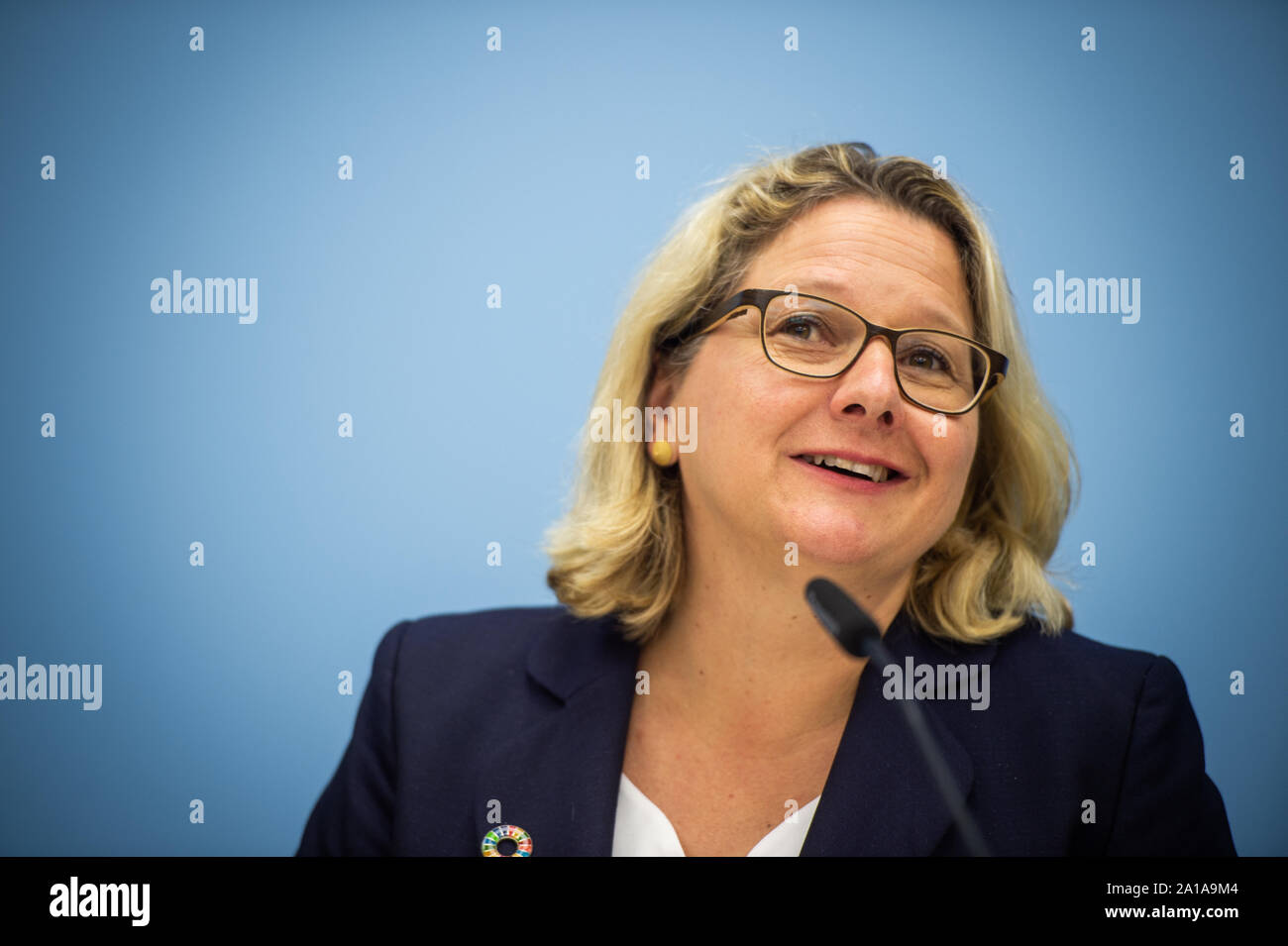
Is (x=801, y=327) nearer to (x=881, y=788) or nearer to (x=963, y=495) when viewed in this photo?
(x=963, y=495)

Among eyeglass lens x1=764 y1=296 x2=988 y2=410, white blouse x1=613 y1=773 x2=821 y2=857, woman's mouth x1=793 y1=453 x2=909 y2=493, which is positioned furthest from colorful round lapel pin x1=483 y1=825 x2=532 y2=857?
eyeglass lens x1=764 y1=296 x2=988 y2=410

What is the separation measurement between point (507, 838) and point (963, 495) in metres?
0.94

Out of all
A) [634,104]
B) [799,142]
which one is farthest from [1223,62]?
[634,104]

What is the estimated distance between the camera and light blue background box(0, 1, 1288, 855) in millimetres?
1700

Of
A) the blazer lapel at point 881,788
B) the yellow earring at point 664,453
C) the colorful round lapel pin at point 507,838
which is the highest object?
the yellow earring at point 664,453

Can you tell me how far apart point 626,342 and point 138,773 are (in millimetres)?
1224

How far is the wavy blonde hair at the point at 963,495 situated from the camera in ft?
5.03

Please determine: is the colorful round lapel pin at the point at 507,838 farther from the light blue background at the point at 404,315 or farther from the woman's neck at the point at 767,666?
the light blue background at the point at 404,315

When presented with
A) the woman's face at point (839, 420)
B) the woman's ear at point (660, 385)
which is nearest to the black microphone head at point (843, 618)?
the woman's face at point (839, 420)

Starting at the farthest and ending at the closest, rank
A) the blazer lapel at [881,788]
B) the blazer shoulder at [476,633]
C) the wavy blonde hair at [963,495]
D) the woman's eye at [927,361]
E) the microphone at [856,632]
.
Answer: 1. the blazer shoulder at [476,633]
2. the wavy blonde hair at [963,495]
3. the woman's eye at [927,361]
4. the blazer lapel at [881,788]
5. the microphone at [856,632]

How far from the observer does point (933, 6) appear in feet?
5.57

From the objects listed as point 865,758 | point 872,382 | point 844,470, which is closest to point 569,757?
point 865,758

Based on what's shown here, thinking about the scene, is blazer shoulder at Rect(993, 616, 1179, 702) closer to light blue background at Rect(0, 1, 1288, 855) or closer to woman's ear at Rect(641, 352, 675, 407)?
light blue background at Rect(0, 1, 1288, 855)
